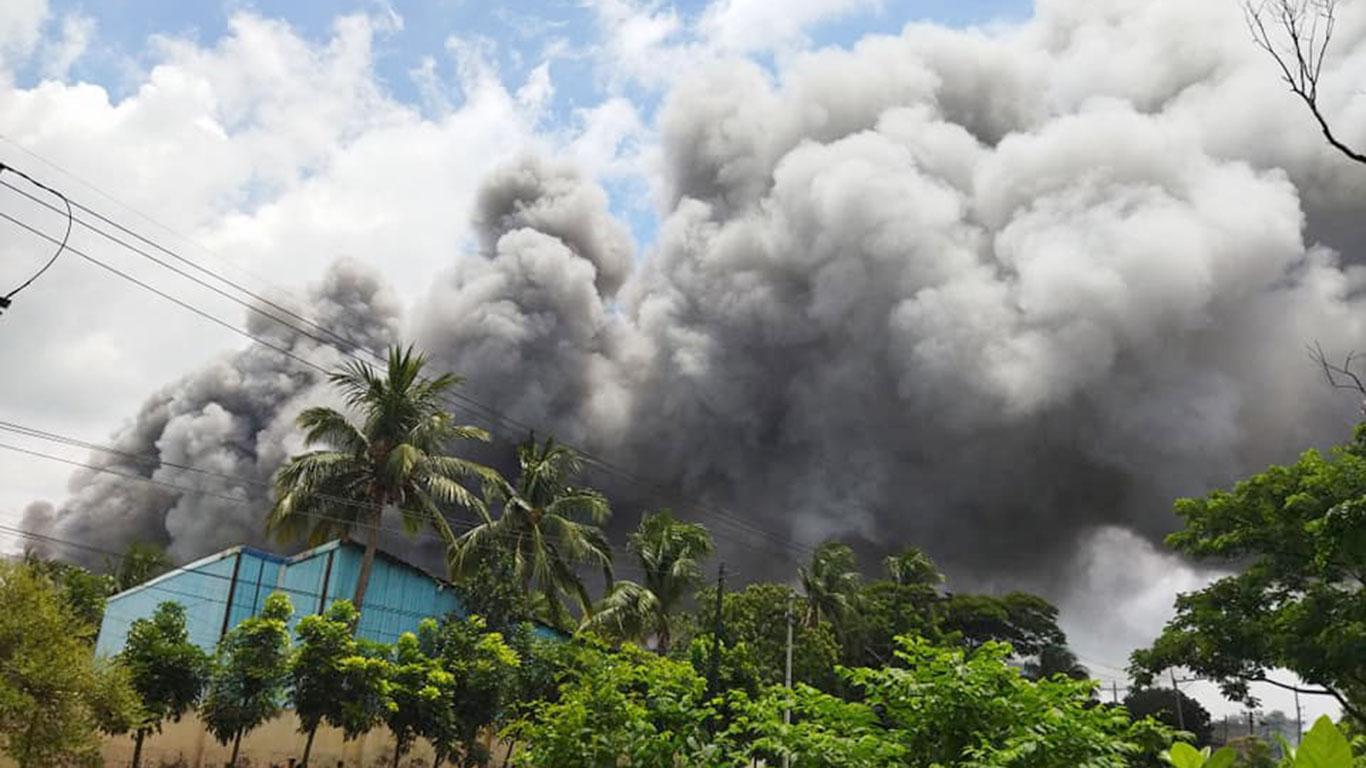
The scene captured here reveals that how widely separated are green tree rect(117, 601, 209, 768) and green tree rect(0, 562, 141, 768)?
2.96 m

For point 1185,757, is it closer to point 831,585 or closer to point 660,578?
point 660,578

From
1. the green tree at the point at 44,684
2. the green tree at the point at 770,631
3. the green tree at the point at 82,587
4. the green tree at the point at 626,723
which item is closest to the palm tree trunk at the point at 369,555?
the green tree at the point at 44,684

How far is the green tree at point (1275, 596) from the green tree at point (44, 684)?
2349 cm

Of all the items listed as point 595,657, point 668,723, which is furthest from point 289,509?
point 668,723

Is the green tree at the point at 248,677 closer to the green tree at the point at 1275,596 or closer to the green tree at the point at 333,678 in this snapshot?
the green tree at the point at 333,678

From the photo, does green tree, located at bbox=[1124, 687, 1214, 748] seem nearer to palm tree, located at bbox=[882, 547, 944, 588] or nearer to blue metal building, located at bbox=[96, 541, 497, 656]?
palm tree, located at bbox=[882, 547, 944, 588]

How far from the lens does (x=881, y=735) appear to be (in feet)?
18.6

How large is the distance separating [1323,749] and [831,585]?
1820 inches

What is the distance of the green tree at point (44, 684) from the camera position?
15250 mm

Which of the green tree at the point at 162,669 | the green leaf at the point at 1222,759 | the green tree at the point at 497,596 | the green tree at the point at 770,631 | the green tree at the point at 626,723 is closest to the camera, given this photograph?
the green leaf at the point at 1222,759

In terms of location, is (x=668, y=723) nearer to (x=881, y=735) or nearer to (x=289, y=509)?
(x=881, y=735)

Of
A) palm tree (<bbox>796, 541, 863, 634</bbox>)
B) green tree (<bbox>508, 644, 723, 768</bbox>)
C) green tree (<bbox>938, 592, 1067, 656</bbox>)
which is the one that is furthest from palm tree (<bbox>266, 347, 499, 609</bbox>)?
green tree (<bbox>938, 592, 1067, 656</bbox>)

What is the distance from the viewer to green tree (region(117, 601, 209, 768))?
65.1ft

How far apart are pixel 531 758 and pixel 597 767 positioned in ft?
3.70
